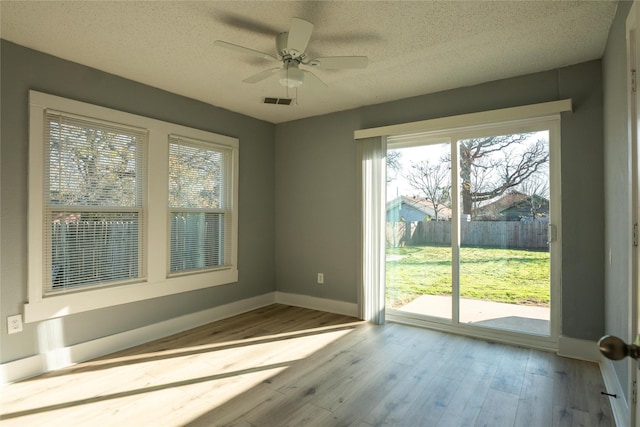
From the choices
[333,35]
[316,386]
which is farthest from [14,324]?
→ [333,35]

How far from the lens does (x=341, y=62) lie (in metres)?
2.34

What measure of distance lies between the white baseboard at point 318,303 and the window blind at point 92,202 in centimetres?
199

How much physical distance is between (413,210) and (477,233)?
28.1 inches

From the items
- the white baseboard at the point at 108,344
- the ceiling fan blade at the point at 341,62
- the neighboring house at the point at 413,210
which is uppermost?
the ceiling fan blade at the point at 341,62

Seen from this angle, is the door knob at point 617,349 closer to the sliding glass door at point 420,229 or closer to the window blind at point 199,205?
the sliding glass door at point 420,229

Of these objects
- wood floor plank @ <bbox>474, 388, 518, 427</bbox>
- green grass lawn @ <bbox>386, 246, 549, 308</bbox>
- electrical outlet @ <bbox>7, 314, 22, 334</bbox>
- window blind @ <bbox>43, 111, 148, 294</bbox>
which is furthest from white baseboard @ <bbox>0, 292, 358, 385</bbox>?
wood floor plank @ <bbox>474, 388, 518, 427</bbox>

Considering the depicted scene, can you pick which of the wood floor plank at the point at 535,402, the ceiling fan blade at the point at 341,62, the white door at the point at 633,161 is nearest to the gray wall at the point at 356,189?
the wood floor plank at the point at 535,402

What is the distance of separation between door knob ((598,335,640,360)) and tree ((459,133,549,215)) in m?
2.70

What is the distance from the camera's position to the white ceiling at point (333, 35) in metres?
2.15

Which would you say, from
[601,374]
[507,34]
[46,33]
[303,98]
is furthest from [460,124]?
[46,33]

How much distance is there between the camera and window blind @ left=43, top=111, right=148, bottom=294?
2.76m

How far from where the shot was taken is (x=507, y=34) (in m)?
2.47

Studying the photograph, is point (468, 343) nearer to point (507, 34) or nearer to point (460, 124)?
point (460, 124)

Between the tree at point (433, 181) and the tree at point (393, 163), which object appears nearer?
the tree at point (433, 181)
